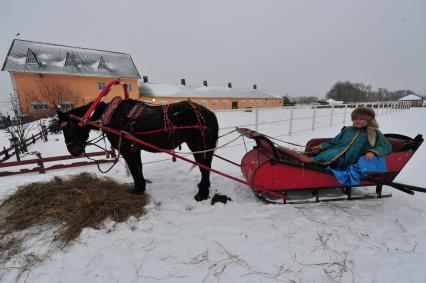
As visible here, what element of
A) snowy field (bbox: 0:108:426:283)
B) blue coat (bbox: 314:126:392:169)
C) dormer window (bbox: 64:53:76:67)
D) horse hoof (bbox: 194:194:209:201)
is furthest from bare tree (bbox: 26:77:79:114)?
blue coat (bbox: 314:126:392:169)

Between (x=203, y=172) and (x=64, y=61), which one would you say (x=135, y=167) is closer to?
(x=203, y=172)

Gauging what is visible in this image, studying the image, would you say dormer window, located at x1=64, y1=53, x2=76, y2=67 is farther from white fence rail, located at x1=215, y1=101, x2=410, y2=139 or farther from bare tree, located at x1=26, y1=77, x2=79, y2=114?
white fence rail, located at x1=215, y1=101, x2=410, y2=139

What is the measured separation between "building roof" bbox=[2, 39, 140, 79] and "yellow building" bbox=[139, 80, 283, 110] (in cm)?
355

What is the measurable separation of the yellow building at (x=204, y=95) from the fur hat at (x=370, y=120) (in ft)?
83.9

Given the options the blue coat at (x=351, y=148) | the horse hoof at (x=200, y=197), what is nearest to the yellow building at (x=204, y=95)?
the horse hoof at (x=200, y=197)

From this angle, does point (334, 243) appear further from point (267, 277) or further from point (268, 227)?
point (267, 277)

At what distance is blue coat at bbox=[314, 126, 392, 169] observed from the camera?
2545 mm

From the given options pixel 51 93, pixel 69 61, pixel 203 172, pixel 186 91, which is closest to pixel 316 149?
pixel 203 172

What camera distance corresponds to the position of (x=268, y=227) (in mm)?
2420

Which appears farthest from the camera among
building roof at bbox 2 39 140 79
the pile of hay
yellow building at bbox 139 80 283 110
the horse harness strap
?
yellow building at bbox 139 80 283 110

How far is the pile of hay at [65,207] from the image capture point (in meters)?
2.37

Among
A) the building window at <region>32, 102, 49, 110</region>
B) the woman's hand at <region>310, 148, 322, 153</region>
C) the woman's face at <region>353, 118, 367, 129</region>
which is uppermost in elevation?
the building window at <region>32, 102, 49, 110</region>

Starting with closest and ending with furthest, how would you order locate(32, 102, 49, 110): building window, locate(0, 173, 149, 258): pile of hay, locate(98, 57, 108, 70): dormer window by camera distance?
locate(0, 173, 149, 258): pile of hay → locate(32, 102, 49, 110): building window → locate(98, 57, 108, 70): dormer window

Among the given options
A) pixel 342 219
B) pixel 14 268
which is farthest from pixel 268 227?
pixel 14 268
